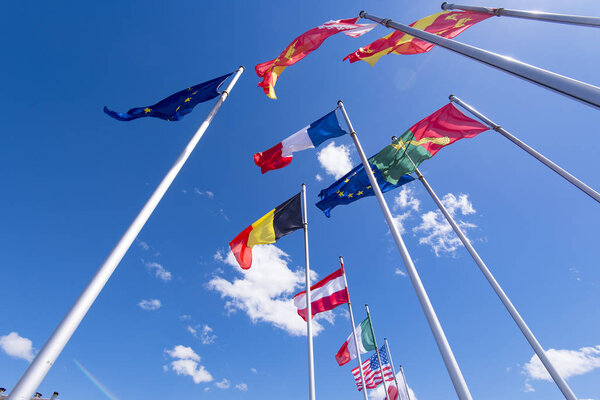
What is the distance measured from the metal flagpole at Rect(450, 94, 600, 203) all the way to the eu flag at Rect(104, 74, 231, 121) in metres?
8.69

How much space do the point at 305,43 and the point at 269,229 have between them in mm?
7055

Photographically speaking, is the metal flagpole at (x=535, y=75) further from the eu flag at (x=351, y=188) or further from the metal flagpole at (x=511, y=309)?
the eu flag at (x=351, y=188)

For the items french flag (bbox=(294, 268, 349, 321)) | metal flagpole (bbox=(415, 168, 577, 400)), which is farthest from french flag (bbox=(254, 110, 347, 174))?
french flag (bbox=(294, 268, 349, 321))

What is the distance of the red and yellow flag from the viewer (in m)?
7.79

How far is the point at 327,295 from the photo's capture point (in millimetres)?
13711

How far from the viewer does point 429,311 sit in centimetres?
452

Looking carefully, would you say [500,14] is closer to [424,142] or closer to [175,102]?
[424,142]

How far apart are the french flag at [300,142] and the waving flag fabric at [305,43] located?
5.63ft

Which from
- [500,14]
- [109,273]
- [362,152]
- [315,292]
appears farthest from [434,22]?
[315,292]

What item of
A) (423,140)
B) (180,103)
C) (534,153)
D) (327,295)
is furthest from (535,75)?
Answer: (327,295)

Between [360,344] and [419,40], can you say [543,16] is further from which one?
[360,344]

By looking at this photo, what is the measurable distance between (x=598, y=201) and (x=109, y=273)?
35.1ft

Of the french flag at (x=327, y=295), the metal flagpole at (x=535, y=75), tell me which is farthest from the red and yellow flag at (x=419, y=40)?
the french flag at (x=327, y=295)

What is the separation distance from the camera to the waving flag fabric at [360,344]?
16748 mm
